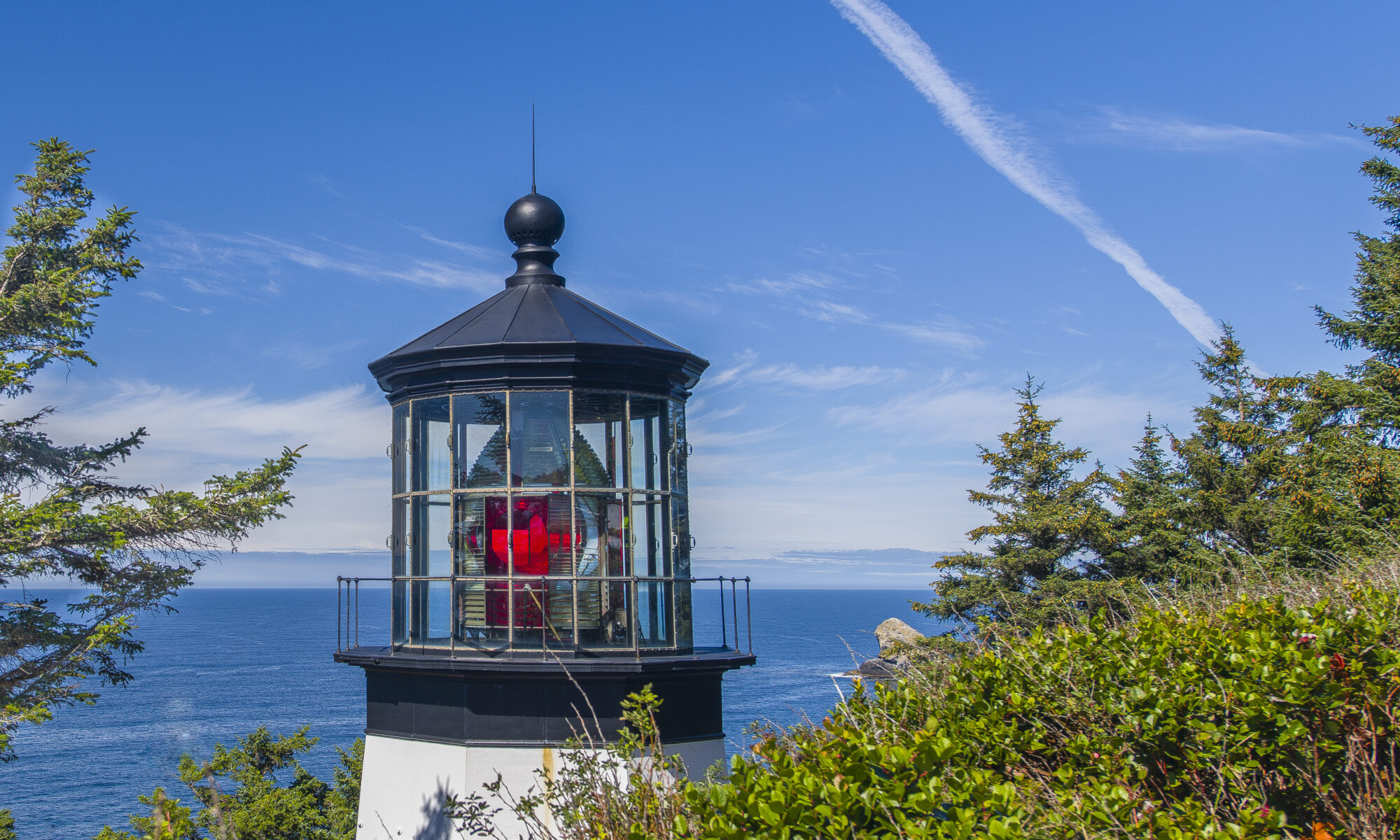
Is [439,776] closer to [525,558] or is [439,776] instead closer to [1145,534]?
[525,558]

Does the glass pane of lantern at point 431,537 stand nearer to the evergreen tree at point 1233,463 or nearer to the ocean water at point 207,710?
the ocean water at point 207,710

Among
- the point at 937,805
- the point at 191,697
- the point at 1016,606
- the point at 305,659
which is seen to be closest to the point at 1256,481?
the point at 1016,606

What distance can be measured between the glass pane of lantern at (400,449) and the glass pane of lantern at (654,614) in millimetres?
1789

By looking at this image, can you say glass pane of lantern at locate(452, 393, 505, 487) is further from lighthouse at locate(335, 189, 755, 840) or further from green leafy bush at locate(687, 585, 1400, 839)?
green leafy bush at locate(687, 585, 1400, 839)

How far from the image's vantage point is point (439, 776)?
261 inches

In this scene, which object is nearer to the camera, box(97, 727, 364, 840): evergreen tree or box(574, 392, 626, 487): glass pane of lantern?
box(574, 392, 626, 487): glass pane of lantern

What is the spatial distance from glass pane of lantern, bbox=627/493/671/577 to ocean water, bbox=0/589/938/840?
0.47 meters

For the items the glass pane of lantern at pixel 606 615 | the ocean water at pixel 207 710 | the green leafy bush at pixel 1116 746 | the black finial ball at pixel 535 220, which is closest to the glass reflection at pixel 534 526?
the glass pane of lantern at pixel 606 615

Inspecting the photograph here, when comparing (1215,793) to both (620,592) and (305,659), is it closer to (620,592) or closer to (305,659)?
(620,592)

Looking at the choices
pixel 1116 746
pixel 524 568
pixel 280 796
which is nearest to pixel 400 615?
pixel 524 568

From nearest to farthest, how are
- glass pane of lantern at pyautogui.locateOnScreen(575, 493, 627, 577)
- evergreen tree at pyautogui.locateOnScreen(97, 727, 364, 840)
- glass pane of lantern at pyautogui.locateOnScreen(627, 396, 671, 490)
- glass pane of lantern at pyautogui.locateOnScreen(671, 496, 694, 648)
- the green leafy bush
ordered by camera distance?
the green leafy bush < glass pane of lantern at pyautogui.locateOnScreen(575, 493, 627, 577) < glass pane of lantern at pyautogui.locateOnScreen(627, 396, 671, 490) < glass pane of lantern at pyautogui.locateOnScreen(671, 496, 694, 648) < evergreen tree at pyautogui.locateOnScreen(97, 727, 364, 840)

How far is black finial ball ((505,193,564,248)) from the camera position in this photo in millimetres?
7965

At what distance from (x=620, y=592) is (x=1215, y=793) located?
3.84 meters

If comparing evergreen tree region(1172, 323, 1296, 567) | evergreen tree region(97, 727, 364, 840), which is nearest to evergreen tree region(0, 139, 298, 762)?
evergreen tree region(97, 727, 364, 840)
